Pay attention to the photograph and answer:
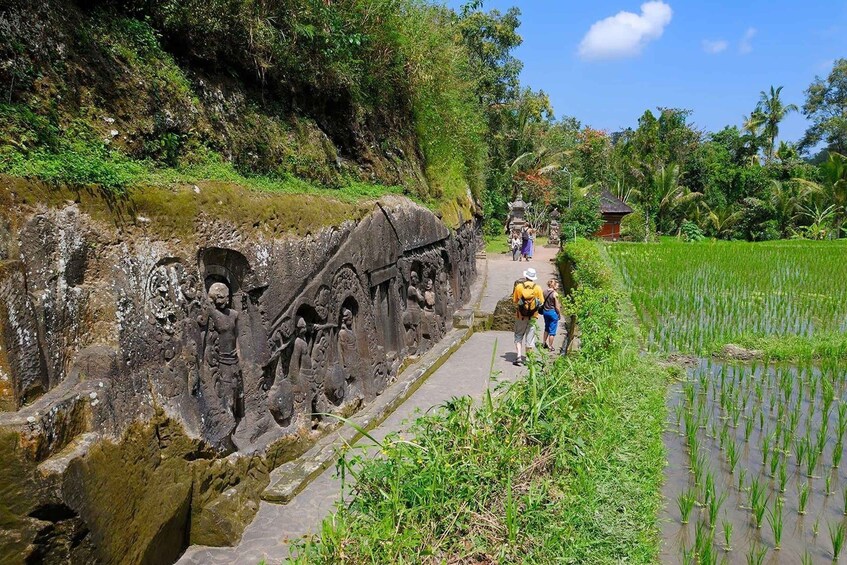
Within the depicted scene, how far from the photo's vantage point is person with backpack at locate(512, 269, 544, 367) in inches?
313

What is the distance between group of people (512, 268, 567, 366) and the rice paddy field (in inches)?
65.8

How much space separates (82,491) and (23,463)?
1.15 ft

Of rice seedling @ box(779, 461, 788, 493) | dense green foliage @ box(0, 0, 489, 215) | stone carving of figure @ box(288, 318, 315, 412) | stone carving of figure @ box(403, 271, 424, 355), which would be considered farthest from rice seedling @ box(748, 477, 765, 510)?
dense green foliage @ box(0, 0, 489, 215)

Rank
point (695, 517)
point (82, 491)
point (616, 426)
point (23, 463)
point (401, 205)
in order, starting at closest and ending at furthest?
point (23, 463) → point (82, 491) → point (695, 517) → point (616, 426) → point (401, 205)

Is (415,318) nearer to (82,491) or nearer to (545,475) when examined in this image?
(545,475)

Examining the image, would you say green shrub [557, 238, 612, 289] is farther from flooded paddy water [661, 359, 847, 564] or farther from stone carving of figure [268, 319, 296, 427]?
stone carving of figure [268, 319, 296, 427]

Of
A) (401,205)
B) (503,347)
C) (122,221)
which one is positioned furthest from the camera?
(503,347)

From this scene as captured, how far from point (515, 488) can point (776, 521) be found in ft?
6.69

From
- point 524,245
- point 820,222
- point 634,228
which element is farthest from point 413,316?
point 820,222

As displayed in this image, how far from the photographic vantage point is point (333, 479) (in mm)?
5133

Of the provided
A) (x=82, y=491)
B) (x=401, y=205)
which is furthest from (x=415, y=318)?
(x=82, y=491)

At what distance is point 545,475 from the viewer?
4.04 m

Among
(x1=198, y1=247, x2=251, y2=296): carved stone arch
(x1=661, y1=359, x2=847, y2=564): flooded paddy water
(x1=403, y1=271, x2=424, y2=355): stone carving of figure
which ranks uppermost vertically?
(x1=198, y1=247, x2=251, y2=296): carved stone arch

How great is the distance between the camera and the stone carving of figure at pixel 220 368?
4.62m
